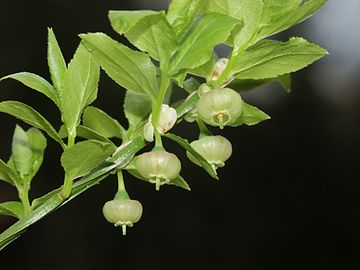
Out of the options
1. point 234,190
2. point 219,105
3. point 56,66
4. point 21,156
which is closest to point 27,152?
point 21,156

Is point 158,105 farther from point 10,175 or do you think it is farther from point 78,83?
point 10,175

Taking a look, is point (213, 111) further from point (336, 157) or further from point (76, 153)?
point (336, 157)

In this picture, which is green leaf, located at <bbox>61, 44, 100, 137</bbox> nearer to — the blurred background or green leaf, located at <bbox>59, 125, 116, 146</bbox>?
green leaf, located at <bbox>59, 125, 116, 146</bbox>

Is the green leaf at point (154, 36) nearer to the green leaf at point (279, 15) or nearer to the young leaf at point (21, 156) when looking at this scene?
the green leaf at point (279, 15)

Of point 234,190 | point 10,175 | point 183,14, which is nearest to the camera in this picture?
point 183,14

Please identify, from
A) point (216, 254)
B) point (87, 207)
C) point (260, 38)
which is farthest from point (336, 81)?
point (260, 38)

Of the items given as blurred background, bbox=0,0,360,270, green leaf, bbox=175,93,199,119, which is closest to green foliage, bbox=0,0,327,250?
green leaf, bbox=175,93,199,119
